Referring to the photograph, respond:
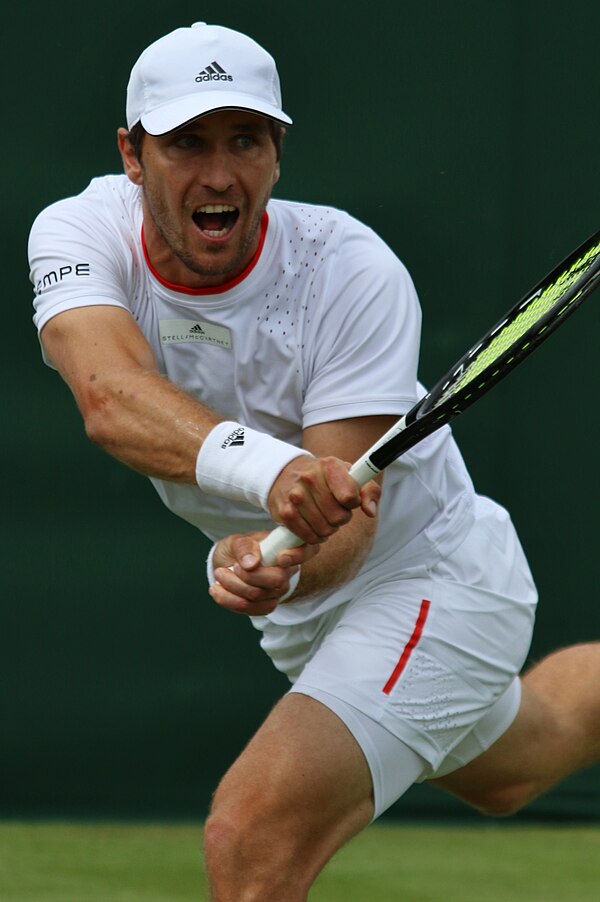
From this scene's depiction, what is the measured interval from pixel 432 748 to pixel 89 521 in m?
1.67

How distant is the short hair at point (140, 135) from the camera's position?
2.79m

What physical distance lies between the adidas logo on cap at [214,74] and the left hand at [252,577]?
0.82m

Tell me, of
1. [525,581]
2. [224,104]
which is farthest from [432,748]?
[224,104]

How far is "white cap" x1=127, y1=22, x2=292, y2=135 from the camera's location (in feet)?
8.72

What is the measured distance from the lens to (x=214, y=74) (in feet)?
8.86

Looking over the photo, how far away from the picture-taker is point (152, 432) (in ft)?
8.24

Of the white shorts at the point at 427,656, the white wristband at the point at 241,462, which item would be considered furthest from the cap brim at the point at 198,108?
the white shorts at the point at 427,656

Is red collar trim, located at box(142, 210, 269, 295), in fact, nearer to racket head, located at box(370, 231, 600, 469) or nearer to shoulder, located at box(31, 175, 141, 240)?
shoulder, located at box(31, 175, 141, 240)

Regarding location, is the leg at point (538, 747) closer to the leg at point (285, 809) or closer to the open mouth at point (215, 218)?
the leg at point (285, 809)

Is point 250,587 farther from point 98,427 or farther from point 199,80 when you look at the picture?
point 199,80

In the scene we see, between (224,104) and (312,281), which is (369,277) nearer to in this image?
(312,281)

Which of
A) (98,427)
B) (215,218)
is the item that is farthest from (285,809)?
(215,218)

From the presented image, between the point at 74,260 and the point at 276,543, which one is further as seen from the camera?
the point at 74,260

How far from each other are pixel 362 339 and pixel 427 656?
59 cm
